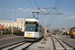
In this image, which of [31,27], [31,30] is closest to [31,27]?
[31,27]

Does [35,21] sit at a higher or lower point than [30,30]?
higher

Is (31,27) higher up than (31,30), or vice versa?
(31,27)

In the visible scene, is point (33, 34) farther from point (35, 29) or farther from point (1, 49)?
point (1, 49)

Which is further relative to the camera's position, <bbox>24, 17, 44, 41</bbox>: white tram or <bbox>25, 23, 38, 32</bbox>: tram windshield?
<bbox>25, 23, 38, 32</bbox>: tram windshield

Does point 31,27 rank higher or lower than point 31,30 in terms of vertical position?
higher

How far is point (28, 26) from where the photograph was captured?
56.4 ft

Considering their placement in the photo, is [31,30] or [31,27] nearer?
[31,30]

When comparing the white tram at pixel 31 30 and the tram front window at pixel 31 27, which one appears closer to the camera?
the white tram at pixel 31 30

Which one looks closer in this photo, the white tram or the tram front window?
the white tram

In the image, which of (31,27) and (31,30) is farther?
(31,27)

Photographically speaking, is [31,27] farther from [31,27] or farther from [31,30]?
[31,30]

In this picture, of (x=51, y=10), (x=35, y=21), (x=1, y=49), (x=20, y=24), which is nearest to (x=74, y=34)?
(x=51, y=10)

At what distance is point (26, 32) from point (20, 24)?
356 ft

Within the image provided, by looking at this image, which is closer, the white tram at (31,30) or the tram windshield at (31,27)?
the white tram at (31,30)
